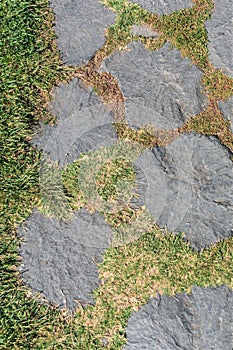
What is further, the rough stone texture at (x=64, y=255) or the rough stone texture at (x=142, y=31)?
the rough stone texture at (x=142, y=31)

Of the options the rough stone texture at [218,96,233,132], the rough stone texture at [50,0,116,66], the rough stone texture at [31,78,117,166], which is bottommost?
the rough stone texture at [31,78,117,166]

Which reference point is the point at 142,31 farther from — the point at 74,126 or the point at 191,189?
the point at 191,189

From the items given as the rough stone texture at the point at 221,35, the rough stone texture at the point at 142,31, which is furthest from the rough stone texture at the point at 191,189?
the rough stone texture at the point at 142,31

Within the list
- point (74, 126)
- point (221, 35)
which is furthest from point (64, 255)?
point (221, 35)

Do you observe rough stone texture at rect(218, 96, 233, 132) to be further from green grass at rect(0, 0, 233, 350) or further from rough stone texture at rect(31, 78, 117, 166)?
rough stone texture at rect(31, 78, 117, 166)

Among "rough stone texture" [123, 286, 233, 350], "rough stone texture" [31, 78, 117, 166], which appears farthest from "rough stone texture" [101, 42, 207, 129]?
"rough stone texture" [123, 286, 233, 350]

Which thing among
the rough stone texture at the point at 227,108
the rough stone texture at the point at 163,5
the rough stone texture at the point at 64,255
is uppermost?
the rough stone texture at the point at 163,5

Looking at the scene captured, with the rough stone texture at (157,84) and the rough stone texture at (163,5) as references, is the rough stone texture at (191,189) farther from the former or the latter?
the rough stone texture at (163,5)
